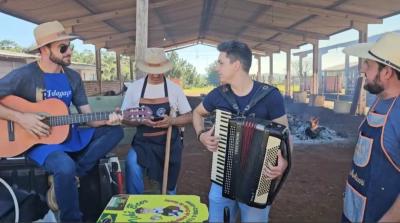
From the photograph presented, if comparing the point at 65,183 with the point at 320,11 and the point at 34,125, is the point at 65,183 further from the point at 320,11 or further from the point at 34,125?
the point at 320,11

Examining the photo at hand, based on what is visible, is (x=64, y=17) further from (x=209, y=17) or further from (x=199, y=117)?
(x=199, y=117)

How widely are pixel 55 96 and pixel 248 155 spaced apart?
1882mm

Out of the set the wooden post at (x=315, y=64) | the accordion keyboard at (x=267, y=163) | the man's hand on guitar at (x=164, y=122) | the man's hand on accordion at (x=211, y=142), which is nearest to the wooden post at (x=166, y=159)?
the man's hand on guitar at (x=164, y=122)

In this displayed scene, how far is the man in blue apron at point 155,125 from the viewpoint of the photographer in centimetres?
351

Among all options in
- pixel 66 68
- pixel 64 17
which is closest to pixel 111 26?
pixel 64 17

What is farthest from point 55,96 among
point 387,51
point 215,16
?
point 215,16

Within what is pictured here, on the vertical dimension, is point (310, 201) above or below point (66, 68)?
below

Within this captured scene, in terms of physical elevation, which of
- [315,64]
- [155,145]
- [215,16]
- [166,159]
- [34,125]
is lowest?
[166,159]

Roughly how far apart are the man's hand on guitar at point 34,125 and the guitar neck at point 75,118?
0.29 feet

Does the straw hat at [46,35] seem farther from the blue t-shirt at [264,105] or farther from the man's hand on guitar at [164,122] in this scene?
the blue t-shirt at [264,105]

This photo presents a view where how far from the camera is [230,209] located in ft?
8.97

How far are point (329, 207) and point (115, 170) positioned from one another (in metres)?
2.70

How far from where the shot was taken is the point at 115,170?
3598 mm

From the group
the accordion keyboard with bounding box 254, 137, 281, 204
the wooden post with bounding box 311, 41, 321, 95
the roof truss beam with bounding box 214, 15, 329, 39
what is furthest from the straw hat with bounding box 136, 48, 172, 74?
the wooden post with bounding box 311, 41, 321, 95
